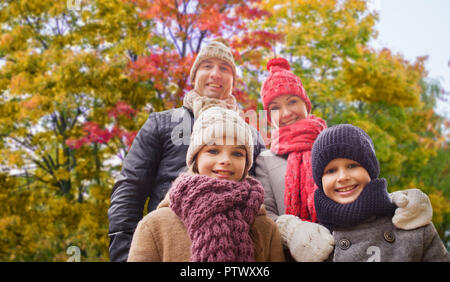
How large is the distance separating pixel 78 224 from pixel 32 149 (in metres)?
2.09

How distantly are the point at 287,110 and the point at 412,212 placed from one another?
110cm

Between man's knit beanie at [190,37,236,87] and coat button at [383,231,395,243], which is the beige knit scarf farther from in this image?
coat button at [383,231,395,243]

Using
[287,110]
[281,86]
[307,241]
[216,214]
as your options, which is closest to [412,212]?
[307,241]

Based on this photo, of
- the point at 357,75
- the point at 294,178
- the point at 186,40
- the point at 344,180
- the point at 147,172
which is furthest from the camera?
the point at 357,75

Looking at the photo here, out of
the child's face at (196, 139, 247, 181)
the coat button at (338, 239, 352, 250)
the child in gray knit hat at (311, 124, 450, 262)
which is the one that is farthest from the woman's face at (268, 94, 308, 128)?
the coat button at (338, 239, 352, 250)

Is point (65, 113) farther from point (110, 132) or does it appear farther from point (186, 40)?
point (186, 40)

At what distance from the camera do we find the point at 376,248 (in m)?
1.61

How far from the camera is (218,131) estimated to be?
1.78m

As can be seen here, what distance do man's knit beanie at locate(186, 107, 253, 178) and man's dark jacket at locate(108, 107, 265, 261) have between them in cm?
54

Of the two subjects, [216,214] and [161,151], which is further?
[161,151]

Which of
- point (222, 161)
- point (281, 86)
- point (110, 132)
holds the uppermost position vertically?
point (110, 132)

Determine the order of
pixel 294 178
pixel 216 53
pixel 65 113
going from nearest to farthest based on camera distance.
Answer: pixel 294 178, pixel 216 53, pixel 65 113

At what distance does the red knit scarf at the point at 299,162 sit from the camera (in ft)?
6.84

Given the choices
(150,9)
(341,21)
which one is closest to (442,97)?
(341,21)
